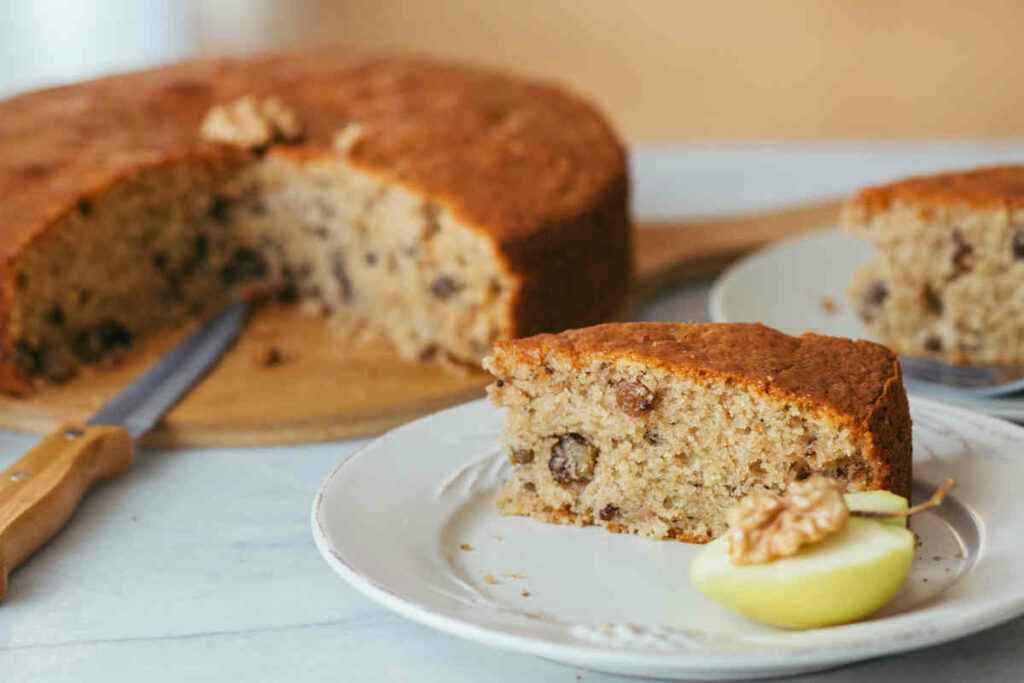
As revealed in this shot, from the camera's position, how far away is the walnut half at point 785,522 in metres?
1.95

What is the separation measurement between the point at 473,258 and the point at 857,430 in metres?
1.58

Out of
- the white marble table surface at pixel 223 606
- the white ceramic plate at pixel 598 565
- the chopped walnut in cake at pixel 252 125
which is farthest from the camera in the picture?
the chopped walnut in cake at pixel 252 125

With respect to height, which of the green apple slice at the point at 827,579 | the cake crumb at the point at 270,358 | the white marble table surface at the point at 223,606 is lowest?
the white marble table surface at the point at 223,606

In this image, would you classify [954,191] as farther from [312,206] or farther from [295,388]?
[312,206]

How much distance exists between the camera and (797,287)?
371 cm

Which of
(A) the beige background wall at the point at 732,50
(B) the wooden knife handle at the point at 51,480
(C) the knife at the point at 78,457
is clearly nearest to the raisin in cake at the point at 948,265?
(C) the knife at the point at 78,457

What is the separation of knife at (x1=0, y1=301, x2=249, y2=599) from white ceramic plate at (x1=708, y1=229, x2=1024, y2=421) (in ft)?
4.39

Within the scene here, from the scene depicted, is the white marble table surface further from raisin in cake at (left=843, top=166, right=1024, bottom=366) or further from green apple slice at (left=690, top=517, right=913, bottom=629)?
raisin in cake at (left=843, top=166, right=1024, bottom=366)

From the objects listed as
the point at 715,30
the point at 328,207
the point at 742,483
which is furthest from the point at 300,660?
the point at 715,30

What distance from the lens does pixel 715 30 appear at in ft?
27.6

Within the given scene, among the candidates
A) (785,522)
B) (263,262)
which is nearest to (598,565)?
(785,522)

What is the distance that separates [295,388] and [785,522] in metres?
1.71

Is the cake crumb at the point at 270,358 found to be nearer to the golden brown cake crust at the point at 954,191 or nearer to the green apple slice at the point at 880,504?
the golden brown cake crust at the point at 954,191

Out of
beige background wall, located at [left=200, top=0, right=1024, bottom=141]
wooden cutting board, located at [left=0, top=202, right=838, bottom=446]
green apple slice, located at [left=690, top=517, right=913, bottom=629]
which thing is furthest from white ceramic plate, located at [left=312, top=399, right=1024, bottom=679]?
beige background wall, located at [left=200, top=0, right=1024, bottom=141]
